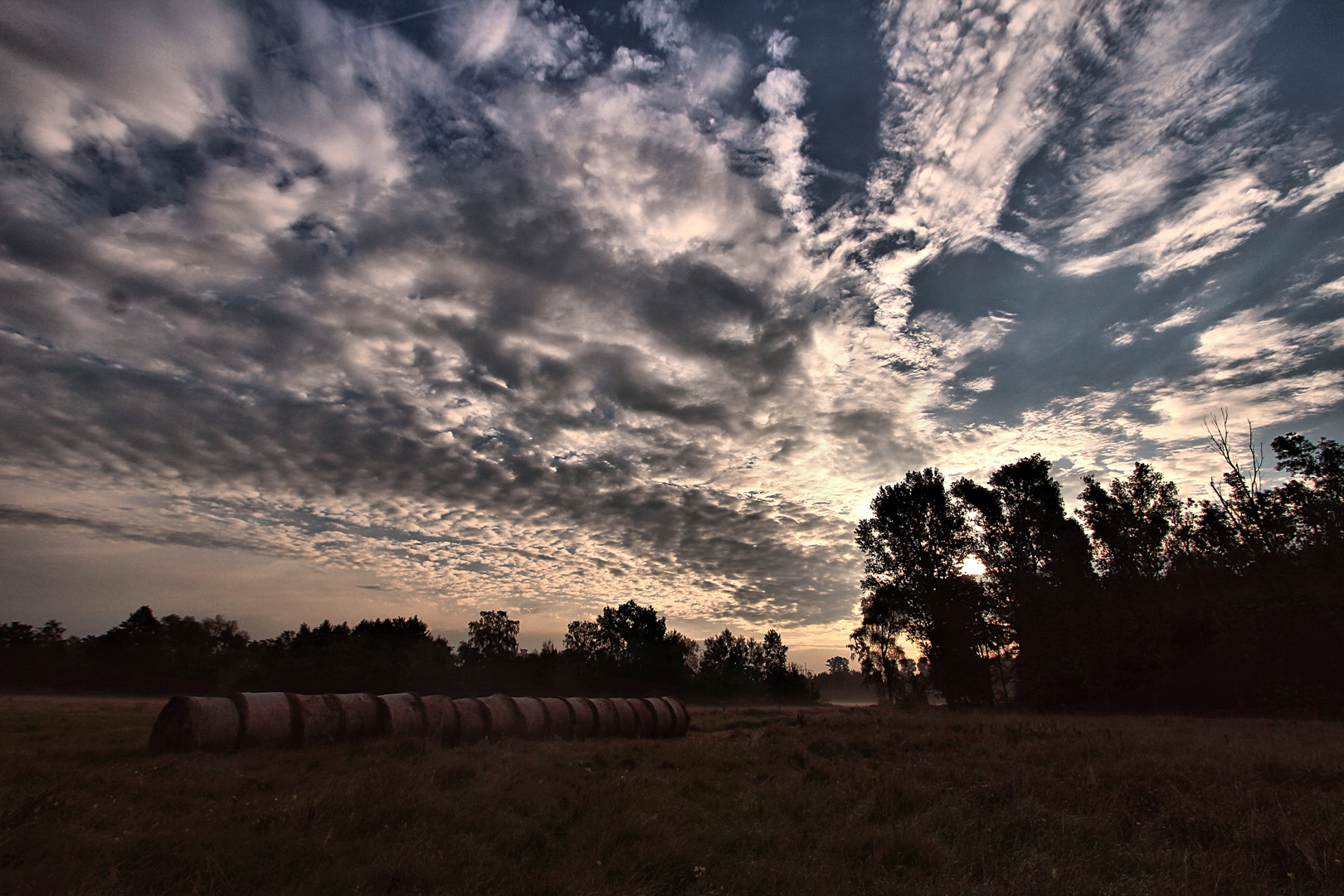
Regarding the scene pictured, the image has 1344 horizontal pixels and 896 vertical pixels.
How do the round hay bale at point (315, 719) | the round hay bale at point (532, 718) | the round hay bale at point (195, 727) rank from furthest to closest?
the round hay bale at point (532, 718) < the round hay bale at point (315, 719) < the round hay bale at point (195, 727)

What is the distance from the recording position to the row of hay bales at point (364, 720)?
1373 cm

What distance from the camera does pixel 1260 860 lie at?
23.0ft

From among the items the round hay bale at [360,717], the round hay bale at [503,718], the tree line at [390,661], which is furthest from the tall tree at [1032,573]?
the tree line at [390,661]

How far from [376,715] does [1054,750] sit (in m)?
18.0

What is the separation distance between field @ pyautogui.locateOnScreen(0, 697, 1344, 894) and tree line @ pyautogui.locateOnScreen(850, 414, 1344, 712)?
60.7 feet

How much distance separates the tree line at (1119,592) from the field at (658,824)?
18.5 meters

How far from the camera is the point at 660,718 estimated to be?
24.9 m

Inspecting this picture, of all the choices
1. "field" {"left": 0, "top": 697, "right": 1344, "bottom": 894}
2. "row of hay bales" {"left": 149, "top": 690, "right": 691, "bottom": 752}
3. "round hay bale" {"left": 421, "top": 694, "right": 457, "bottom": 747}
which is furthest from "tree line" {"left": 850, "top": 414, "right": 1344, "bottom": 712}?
"round hay bale" {"left": 421, "top": 694, "right": 457, "bottom": 747}

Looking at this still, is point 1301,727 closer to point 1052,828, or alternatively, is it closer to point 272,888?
point 1052,828

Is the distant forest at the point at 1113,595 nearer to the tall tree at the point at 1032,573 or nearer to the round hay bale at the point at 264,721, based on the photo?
the tall tree at the point at 1032,573

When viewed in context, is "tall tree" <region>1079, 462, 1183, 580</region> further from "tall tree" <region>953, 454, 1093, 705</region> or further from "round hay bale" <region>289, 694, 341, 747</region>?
"round hay bale" <region>289, 694, 341, 747</region>

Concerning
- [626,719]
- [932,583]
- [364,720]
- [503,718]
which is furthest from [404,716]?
[932,583]

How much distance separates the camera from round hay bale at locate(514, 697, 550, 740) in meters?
19.4

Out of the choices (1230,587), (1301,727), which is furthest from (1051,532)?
(1301,727)
